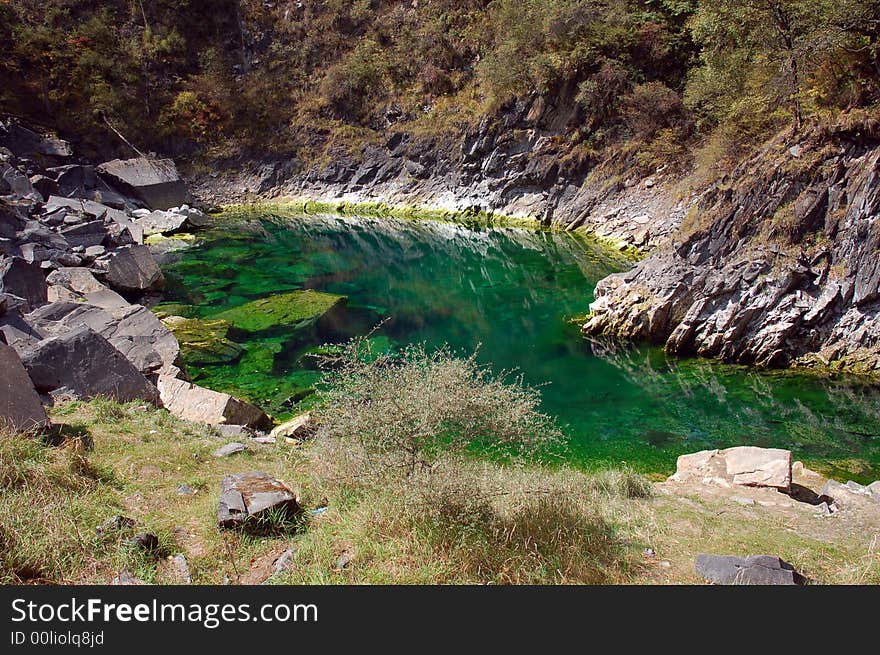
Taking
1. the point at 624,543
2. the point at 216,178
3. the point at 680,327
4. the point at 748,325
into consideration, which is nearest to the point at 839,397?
the point at 748,325

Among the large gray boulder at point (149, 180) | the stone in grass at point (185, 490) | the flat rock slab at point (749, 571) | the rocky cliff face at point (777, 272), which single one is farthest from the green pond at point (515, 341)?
the large gray boulder at point (149, 180)

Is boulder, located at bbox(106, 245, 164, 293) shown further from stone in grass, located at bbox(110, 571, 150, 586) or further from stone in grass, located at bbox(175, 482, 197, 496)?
stone in grass, located at bbox(110, 571, 150, 586)

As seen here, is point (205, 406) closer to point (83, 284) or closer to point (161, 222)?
point (83, 284)

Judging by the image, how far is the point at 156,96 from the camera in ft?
156

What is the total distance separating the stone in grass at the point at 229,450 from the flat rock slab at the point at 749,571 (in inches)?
239

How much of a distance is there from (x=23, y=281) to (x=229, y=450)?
34.1ft

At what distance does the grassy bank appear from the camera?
16.6 feet

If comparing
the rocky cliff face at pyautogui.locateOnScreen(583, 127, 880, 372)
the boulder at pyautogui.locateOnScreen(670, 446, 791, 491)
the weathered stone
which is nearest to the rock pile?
the weathered stone

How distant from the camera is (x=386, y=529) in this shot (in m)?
5.51

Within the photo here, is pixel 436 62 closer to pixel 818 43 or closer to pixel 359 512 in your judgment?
pixel 818 43

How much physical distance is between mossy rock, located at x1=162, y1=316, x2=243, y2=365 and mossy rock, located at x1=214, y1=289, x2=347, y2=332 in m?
0.69

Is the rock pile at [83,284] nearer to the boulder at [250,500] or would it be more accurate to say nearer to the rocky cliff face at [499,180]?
the boulder at [250,500]

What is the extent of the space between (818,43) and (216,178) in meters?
41.3
